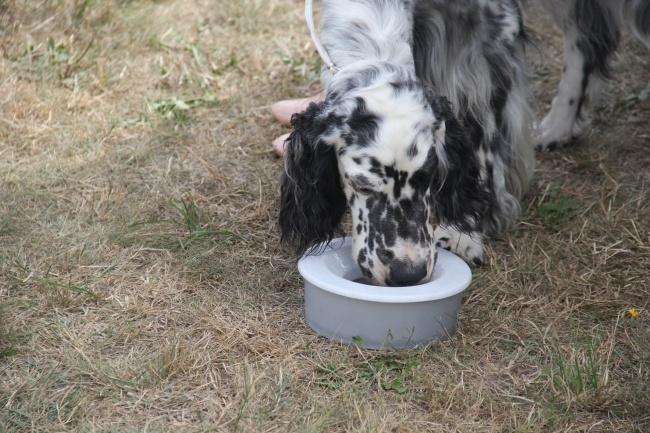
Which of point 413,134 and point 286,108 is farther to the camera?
point 286,108

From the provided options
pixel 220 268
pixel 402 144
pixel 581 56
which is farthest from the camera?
pixel 581 56

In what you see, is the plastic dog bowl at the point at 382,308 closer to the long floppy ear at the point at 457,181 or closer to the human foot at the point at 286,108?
the long floppy ear at the point at 457,181

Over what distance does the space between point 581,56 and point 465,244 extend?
59.8 inches

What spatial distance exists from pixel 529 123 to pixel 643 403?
1.66 meters

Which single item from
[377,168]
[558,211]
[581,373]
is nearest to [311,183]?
[377,168]

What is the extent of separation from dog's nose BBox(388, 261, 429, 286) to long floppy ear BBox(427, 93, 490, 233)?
40 cm

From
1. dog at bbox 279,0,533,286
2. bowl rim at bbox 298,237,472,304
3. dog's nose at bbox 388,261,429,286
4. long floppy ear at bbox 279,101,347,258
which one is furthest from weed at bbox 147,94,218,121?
dog's nose at bbox 388,261,429,286

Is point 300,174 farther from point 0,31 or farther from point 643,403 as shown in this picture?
point 0,31

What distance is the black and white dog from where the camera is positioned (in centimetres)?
324

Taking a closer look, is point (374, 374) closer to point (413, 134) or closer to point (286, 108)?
point (413, 134)

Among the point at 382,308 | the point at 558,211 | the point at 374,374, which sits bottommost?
the point at 558,211

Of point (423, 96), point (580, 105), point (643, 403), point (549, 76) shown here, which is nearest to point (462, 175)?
point (423, 96)

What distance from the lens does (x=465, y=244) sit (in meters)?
3.88

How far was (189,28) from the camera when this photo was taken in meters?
6.05
